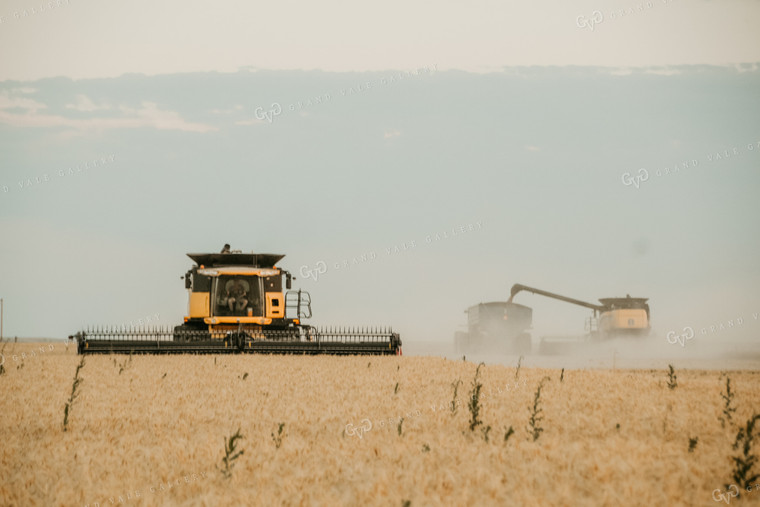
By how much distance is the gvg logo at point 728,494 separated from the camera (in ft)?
21.6

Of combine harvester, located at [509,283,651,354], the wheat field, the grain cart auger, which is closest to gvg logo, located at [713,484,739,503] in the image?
the wheat field

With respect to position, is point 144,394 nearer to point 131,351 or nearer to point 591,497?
point 131,351

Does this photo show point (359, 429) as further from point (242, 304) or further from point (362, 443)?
point (242, 304)

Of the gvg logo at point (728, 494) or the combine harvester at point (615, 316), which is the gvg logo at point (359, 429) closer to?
the gvg logo at point (728, 494)

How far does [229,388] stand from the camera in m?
14.1

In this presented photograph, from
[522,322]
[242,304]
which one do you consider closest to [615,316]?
[522,322]

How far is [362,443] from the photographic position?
29.7 feet

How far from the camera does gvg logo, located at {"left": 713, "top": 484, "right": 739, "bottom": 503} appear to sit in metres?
6.60

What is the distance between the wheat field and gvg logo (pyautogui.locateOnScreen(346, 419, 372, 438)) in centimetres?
4

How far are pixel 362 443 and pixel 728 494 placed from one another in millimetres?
4011

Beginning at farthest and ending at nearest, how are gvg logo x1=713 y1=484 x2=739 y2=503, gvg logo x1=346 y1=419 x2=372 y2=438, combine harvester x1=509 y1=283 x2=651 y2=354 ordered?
1. combine harvester x1=509 y1=283 x2=651 y2=354
2. gvg logo x1=346 y1=419 x2=372 y2=438
3. gvg logo x1=713 y1=484 x2=739 y2=503

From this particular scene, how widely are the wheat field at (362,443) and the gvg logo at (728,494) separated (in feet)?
0.26

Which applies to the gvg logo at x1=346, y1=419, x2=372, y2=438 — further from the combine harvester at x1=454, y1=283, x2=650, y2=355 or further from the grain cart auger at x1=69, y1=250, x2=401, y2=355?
the combine harvester at x1=454, y1=283, x2=650, y2=355

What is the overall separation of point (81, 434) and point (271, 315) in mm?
13689
